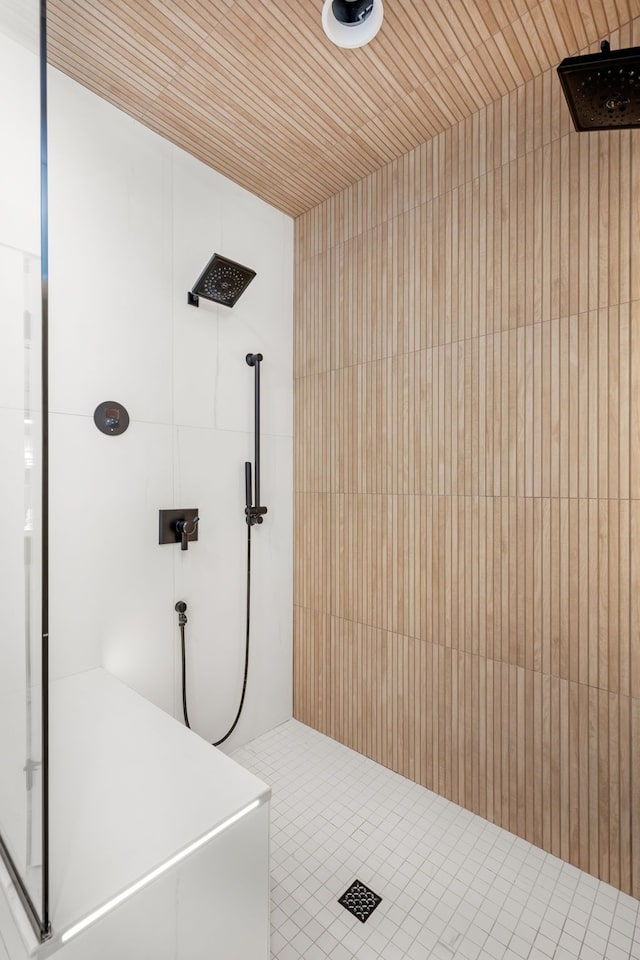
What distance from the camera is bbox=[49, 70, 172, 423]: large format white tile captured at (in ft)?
5.55

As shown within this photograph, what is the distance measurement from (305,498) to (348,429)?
0.45 meters

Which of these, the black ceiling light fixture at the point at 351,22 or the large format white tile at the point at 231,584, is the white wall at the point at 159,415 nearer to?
the large format white tile at the point at 231,584

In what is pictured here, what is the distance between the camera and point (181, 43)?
1.58m

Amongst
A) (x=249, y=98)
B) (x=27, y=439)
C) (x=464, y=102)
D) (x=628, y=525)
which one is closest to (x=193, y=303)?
(x=249, y=98)

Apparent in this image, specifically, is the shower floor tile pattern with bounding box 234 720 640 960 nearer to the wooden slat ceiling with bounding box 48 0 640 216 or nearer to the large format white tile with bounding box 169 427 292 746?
the large format white tile with bounding box 169 427 292 746

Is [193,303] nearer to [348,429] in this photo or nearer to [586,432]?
[348,429]

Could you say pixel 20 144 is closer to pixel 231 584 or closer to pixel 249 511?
pixel 249 511

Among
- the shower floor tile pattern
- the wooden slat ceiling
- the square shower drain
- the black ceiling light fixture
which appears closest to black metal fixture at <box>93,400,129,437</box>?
the wooden slat ceiling

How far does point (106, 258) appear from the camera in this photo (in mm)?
1809

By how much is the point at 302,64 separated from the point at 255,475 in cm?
153

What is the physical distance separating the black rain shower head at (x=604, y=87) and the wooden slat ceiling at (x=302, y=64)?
1.44 feet

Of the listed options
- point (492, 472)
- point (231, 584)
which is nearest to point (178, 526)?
point (231, 584)

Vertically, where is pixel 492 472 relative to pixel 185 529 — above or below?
above

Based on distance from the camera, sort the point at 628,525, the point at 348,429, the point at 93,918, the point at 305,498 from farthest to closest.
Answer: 1. the point at 305,498
2. the point at 348,429
3. the point at 628,525
4. the point at 93,918
